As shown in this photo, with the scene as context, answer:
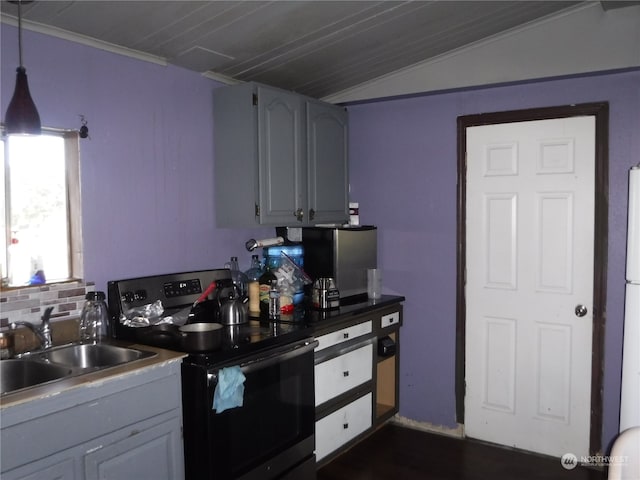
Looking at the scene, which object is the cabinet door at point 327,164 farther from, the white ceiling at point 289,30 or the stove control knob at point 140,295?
the stove control knob at point 140,295

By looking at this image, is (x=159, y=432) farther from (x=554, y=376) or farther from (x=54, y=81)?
(x=554, y=376)

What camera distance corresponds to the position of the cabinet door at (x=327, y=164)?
3215 mm

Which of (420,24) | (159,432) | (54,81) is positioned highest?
(420,24)

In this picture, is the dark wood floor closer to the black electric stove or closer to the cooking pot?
the black electric stove

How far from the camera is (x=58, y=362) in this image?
6.91ft

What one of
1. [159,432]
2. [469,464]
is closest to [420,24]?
[159,432]

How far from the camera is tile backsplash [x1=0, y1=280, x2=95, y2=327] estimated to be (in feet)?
6.79

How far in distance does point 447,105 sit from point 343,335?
5.24ft

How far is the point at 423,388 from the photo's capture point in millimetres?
3488

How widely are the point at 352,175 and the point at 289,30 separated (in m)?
1.42

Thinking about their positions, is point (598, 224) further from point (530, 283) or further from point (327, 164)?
point (327, 164)

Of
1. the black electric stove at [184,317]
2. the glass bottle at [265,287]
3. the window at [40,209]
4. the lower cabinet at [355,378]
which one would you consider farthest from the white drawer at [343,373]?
the window at [40,209]
